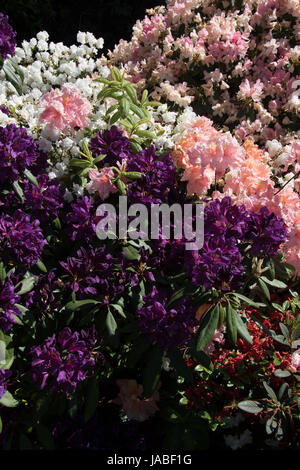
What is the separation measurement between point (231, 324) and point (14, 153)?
97cm

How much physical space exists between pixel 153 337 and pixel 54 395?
0.39m

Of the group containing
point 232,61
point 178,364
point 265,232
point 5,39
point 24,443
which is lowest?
point 24,443

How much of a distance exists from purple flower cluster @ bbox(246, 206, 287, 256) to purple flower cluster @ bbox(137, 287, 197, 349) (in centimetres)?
31

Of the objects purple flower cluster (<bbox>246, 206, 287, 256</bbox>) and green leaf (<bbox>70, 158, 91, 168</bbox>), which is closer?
purple flower cluster (<bbox>246, 206, 287, 256</bbox>)

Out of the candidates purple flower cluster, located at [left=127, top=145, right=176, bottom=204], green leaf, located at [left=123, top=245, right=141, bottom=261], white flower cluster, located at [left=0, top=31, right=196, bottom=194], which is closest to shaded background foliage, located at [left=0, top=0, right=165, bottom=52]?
white flower cluster, located at [left=0, top=31, right=196, bottom=194]

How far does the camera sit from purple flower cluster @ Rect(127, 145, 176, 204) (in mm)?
1877

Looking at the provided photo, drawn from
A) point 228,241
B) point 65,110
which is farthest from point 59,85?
point 228,241

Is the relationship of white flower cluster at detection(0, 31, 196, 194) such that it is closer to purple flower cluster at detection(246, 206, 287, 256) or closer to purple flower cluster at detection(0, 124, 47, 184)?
purple flower cluster at detection(0, 124, 47, 184)

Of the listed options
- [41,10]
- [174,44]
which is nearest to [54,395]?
[174,44]

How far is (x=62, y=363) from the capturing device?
1587mm

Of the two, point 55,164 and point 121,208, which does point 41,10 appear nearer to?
point 55,164

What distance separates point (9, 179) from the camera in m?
1.86

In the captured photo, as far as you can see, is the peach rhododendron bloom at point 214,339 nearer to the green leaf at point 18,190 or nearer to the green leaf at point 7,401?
the green leaf at point 7,401

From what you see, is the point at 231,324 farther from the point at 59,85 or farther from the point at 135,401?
the point at 59,85
